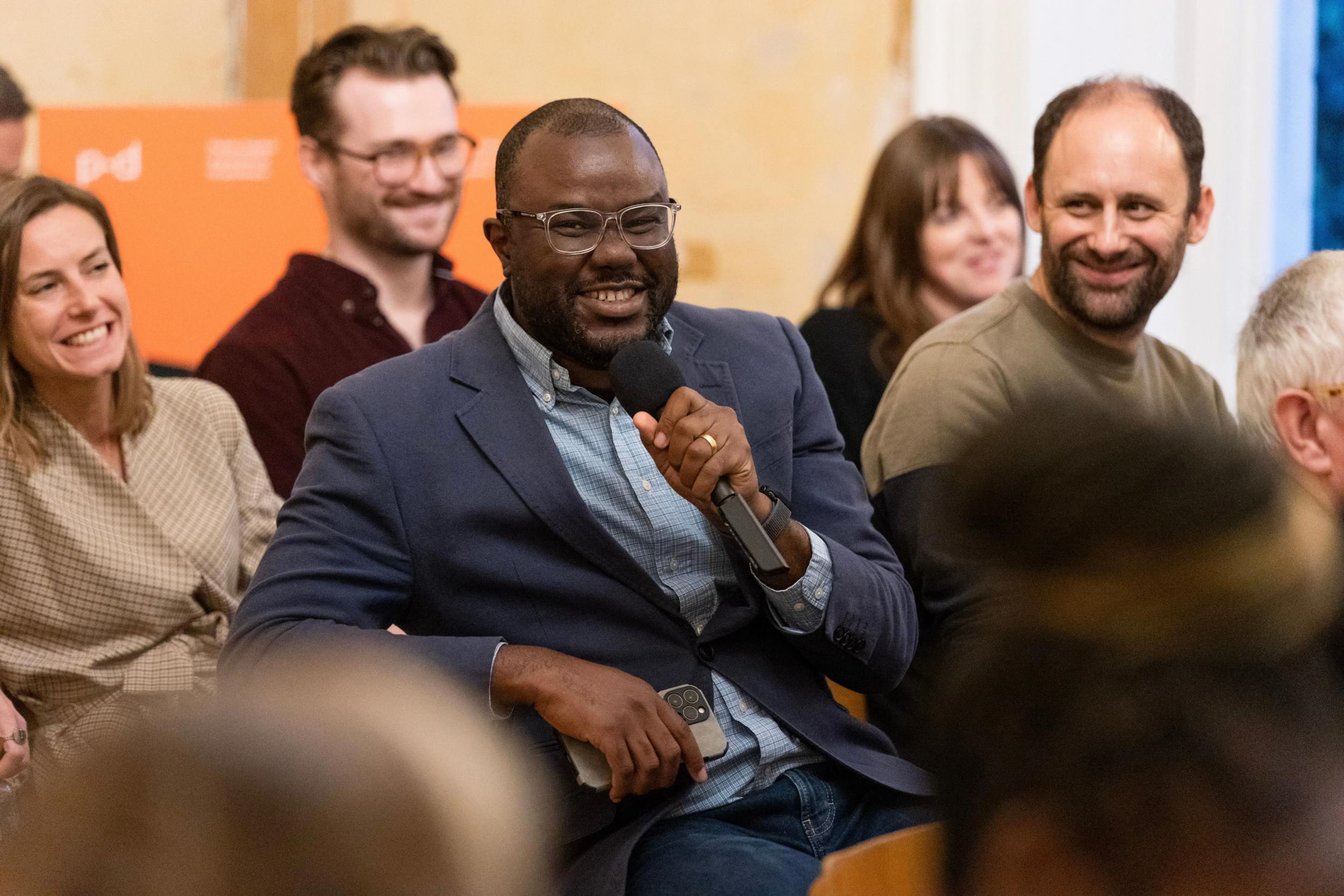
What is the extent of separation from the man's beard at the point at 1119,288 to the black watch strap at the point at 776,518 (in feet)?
3.15

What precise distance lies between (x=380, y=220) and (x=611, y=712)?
1893mm

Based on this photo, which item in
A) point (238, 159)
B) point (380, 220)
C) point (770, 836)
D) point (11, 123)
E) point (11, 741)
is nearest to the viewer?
point (770, 836)

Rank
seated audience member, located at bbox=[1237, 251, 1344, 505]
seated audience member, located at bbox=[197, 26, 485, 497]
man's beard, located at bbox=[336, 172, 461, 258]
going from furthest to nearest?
man's beard, located at bbox=[336, 172, 461, 258]
seated audience member, located at bbox=[197, 26, 485, 497]
seated audience member, located at bbox=[1237, 251, 1344, 505]

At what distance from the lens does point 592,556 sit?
1.82 m

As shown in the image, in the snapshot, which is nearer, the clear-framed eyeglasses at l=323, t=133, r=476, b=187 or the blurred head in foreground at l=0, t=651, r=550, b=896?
the blurred head in foreground at l=0, t=651, r=550, b=896

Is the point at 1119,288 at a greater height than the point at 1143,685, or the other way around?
the point at 1119,288

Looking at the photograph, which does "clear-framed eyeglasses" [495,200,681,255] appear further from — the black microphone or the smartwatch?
the smartwatch

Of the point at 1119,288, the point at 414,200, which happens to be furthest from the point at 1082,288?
the point at 414,200

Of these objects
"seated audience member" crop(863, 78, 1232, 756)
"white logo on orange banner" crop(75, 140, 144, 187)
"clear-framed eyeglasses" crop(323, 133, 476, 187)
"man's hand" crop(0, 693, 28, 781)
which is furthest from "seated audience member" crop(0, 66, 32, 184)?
"seated audience member" crop(863, 78, 1232, 756)

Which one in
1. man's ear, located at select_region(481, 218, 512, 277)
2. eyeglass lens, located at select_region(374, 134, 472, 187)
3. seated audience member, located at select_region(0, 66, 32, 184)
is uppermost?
seated audience member, located at select_region(0, 66, 32, 184)

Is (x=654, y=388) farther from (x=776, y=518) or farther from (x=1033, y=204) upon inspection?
(x=1033, y=204)

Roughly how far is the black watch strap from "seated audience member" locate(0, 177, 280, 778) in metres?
1.07

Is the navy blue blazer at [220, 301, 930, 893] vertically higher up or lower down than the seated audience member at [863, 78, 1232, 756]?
lower down

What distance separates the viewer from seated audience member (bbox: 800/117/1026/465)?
129 inches
